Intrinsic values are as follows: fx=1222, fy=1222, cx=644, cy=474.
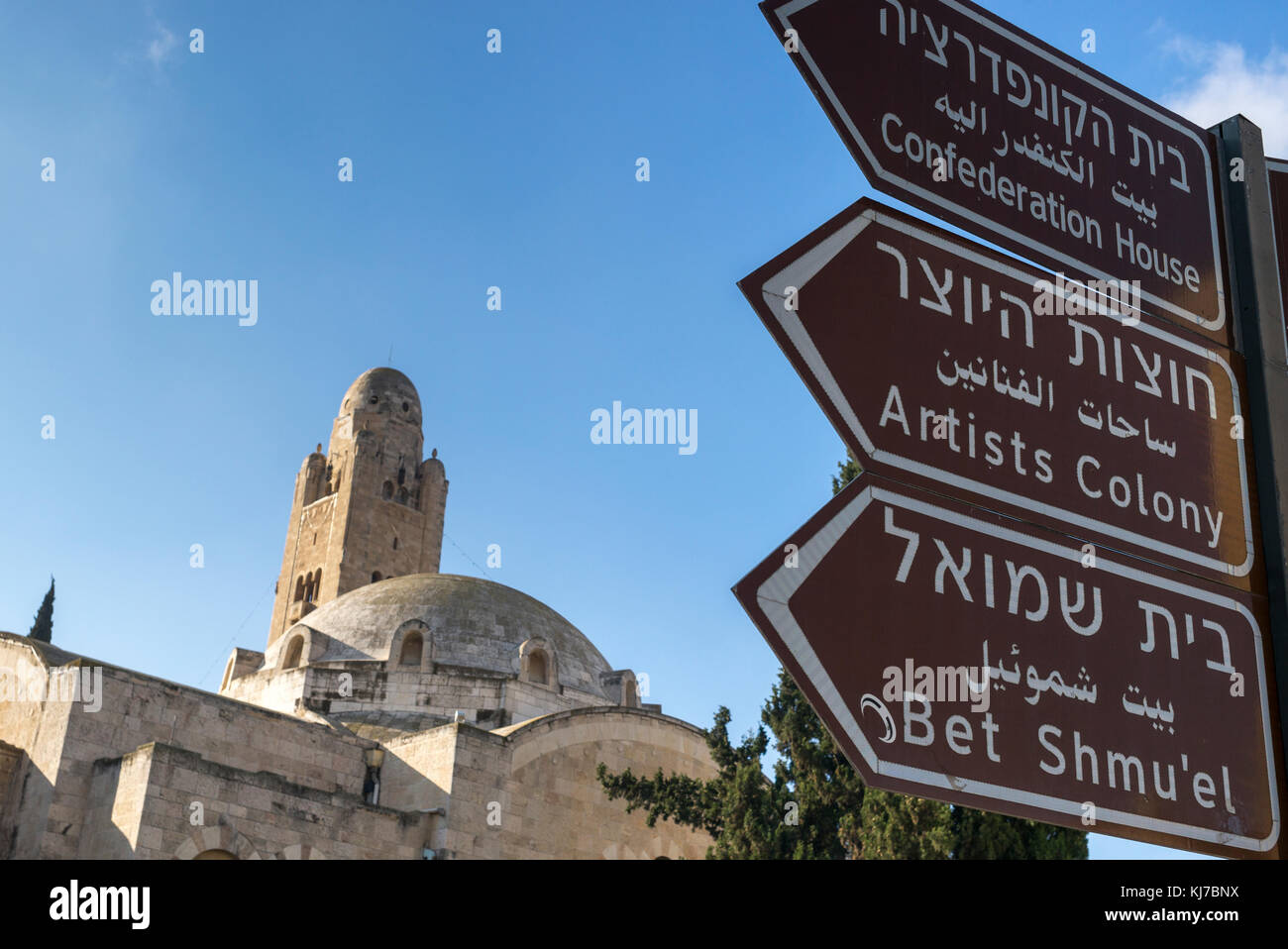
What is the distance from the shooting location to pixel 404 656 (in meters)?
28.5

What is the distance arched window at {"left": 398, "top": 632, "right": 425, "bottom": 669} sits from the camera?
2841cm

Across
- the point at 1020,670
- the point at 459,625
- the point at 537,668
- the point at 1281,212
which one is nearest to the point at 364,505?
the point at 459,625

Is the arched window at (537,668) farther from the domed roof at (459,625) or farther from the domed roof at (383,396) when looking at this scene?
the domed roof at (383,396)

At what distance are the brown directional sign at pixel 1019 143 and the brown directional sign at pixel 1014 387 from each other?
0.12 m

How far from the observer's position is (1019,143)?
10.2ft

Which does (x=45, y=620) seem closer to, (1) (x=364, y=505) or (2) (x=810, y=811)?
(1) (x=364, y=505)

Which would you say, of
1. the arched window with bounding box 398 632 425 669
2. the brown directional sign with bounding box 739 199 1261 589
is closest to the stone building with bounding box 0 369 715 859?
the arched window with bounding box 398 632 425 669

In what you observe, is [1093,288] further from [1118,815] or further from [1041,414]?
[1118,815]

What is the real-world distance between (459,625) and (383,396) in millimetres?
17910

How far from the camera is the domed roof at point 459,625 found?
2902 cm

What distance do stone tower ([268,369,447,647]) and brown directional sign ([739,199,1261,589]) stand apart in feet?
128
